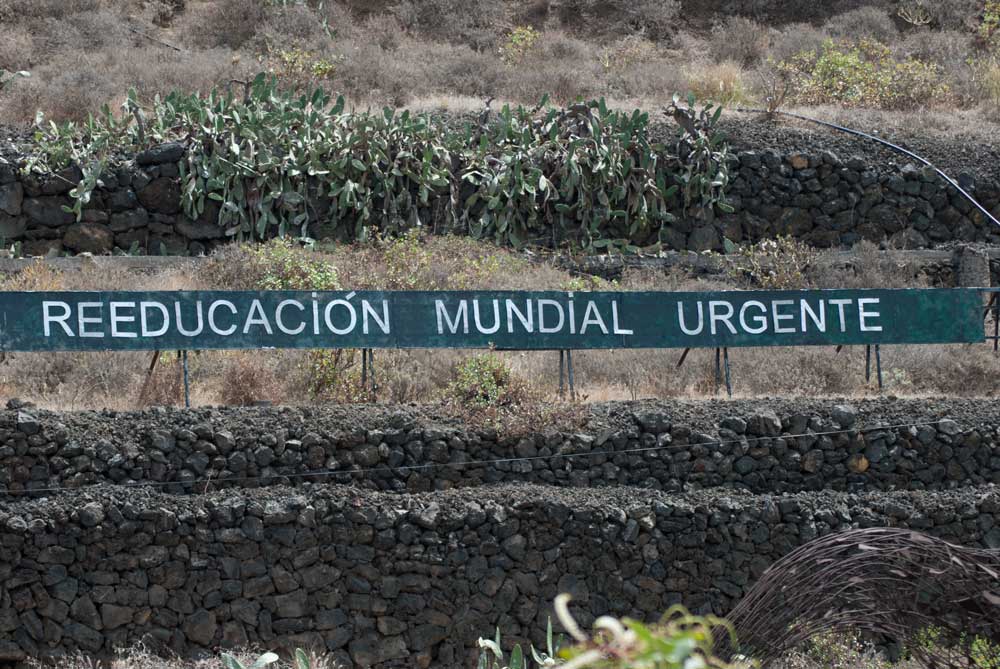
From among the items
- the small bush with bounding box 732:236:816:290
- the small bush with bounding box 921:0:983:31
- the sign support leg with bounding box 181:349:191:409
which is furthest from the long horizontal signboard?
the small bush with bounding box 921:0:983:31

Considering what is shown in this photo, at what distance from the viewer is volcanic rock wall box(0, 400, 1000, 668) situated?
32.9 ft

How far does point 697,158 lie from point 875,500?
342 inches

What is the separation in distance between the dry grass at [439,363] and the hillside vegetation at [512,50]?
17.8 ft

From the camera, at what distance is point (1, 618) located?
9680mm

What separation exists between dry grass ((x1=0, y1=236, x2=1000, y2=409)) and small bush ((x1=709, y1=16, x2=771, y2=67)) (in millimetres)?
11088

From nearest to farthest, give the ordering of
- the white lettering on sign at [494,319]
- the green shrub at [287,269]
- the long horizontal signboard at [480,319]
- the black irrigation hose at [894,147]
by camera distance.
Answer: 1. the long horizontal signboard at [480,319]
2. the white lettering on sign at [494,319]
3. the green shrub at [287,269]
4. the black irrigation hose at [894,147]

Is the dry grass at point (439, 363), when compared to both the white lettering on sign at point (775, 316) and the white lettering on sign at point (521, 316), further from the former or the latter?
the white lettering on sign at point (775, 316)

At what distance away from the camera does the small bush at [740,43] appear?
27.9 metres

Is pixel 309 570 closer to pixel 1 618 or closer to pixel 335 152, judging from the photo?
pixel 1 618

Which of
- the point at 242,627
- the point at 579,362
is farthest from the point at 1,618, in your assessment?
the point at 579,362

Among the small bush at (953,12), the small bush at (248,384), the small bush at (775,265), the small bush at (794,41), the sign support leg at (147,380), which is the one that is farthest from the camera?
the small bush at (953,12)

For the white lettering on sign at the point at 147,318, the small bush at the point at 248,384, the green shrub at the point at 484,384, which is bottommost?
the small bush at the point at 248,384

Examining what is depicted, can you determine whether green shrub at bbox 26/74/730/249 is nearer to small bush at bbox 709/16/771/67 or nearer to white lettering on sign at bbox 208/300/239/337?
white lettering on sign at bbox 208/300/239/337

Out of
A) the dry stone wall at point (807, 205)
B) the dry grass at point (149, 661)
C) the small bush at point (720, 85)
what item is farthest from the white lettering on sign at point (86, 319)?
the small bush at point (720, 85)
